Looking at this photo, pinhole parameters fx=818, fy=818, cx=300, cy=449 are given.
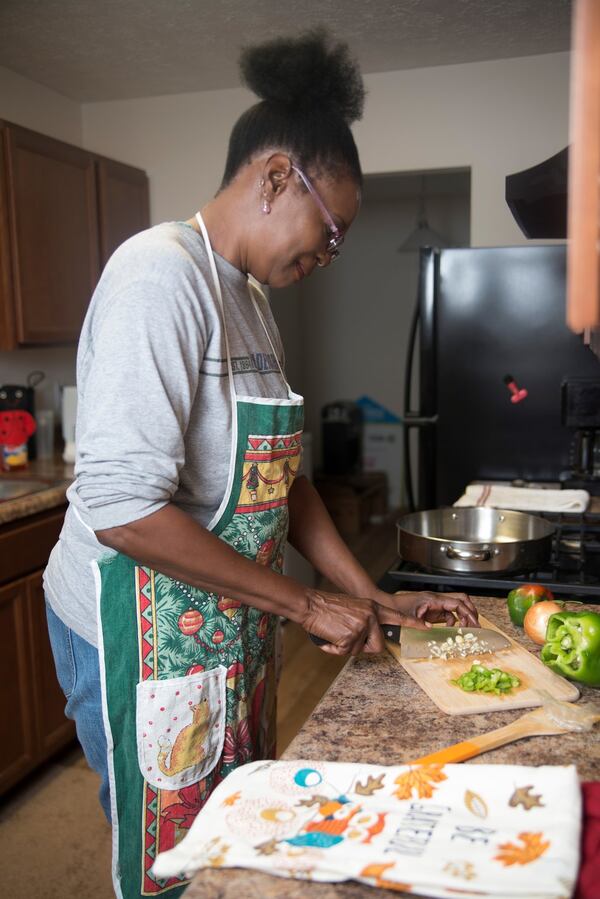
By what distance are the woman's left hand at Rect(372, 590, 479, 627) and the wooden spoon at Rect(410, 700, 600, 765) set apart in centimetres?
29

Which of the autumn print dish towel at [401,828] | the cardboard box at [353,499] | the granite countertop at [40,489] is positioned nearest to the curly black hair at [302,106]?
the autumn print dish towel at [401,828]

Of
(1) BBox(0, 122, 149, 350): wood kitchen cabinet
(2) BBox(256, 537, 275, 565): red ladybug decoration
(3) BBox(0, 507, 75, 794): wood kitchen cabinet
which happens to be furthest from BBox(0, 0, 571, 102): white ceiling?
(2) BBox(256, 537, 275, 565): red ladybug decoration

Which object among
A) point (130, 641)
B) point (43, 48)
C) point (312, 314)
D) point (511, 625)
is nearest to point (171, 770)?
point (130, 641)

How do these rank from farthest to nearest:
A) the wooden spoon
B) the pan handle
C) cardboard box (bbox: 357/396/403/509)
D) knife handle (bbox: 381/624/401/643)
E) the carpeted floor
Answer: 1. cardboard box (bbox: 357/396/403/509)
2. the carpeted floor
3. the pan handle
4. knife handle (bbox: 381/624/401/643)
5. the wooden spoon

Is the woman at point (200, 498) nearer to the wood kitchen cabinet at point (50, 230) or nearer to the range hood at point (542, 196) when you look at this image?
the range hood at point (542, 196)

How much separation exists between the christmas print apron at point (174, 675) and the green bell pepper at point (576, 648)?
1.50 feet

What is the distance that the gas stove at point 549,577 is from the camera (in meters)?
Answer: 1.53

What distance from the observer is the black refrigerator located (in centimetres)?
263

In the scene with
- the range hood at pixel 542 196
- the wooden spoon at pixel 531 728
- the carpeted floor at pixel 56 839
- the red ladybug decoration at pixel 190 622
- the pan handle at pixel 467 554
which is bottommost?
the carpeted floor at pixel 56 839

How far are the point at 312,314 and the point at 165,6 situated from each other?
3.77 metres

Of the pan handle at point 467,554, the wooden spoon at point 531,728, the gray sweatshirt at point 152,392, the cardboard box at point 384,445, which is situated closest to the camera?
the wooden spoon at point 531,728

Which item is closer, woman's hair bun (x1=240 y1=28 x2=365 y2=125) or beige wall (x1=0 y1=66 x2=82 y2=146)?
woman's hair bun (x1=240 y1=28 x2=365 y2=125)

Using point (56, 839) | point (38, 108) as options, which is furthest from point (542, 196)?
point (38, 108)

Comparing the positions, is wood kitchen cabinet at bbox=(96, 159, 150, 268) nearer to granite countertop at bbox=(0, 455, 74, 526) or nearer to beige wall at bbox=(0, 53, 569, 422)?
beige wall at bbox=(0, 53, 569, 422)
